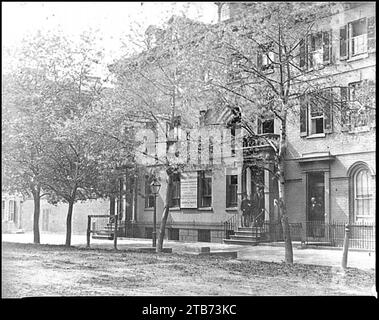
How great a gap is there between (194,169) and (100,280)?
1.63 metres

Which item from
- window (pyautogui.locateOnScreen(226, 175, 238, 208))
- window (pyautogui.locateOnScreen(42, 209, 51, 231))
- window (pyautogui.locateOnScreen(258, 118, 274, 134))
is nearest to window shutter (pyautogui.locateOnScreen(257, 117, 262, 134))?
window (pyautogui.locateOnScreen(258, 118, 274, 134))

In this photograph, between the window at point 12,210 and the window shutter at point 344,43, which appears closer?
the window shutter at point 344,43

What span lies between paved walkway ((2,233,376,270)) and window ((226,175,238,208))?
47 cm

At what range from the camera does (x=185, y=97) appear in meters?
6.63

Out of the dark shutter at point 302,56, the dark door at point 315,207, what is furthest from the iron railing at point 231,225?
the dark shutter at point 302,56

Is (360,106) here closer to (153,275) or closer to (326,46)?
(326,46)

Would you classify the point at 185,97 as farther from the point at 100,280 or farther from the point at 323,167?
the point at 100,280

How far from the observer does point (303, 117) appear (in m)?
6.57

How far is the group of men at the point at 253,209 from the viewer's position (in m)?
6.56

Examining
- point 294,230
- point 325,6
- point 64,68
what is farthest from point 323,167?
point 64,68

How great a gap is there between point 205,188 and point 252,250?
0.89 metres

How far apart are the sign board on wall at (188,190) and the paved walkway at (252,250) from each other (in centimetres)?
44

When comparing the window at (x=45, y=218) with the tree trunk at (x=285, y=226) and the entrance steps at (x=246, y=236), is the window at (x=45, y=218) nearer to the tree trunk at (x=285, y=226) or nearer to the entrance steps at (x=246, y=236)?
the entrance steps at (x=246, y=236)
